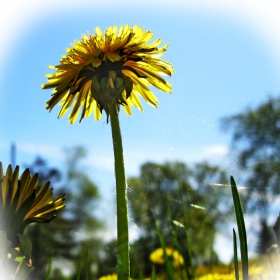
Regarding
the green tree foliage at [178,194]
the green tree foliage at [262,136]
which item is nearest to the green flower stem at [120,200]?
the green tree foliage at [178,194]

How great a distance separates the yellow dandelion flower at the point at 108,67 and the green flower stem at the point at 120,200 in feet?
0.24

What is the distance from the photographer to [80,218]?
8.04m

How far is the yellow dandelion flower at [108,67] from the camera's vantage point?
99 cm

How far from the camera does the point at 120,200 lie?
0.83 meters

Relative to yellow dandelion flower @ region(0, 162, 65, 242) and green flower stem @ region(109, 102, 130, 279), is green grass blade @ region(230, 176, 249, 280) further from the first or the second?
yellow dandelion flower @ region(0, 162, 65, 242)

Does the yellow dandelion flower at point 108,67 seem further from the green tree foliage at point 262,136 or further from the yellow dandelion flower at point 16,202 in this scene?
the green tree foliage at point 262,136

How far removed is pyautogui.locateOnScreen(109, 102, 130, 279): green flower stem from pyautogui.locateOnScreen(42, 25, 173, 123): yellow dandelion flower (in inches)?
2.8

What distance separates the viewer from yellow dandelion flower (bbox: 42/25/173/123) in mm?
993

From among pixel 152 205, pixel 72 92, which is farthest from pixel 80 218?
pixel 72 92

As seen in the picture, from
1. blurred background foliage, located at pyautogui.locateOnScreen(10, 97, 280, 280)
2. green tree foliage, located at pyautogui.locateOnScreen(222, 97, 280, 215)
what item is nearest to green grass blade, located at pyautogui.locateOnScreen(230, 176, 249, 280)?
blurred background foliage, located at pyautogui.locateOnScreen(10, 97, 280, 280)

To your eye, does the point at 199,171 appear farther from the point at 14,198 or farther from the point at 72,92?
the point at 14,198

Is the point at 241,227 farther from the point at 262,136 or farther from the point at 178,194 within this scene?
the point at 262,136

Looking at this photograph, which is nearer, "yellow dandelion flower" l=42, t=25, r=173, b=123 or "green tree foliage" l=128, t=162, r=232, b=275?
"yellow dandelion flower" l=42, t=25, r=173, b=123

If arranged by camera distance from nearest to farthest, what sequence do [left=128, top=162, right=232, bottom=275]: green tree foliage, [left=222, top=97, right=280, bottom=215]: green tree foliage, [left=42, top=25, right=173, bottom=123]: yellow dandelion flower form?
1. [left=42, top=25, right=173, bottom=123]: yellow dandelion flower
2. [left=128, top=162, right=232, bottom=275]: green tree foliage
3. [left=222, top=97, right=280, bottom=215]: green tree foliage
